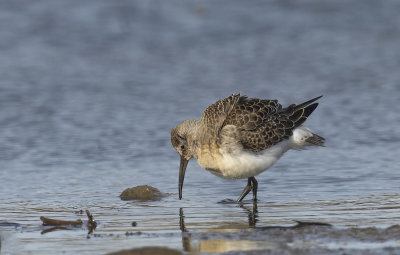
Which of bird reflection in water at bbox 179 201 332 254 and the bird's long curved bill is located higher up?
the bird's long curved bill

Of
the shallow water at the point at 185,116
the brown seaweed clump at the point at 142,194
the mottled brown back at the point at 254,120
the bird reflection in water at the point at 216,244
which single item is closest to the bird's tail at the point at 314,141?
the mottled brown back at the point at 254,120

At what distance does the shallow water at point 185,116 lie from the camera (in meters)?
7.50

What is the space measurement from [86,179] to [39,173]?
2.40 ft

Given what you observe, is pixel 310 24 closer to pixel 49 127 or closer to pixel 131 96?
pixel 131 96

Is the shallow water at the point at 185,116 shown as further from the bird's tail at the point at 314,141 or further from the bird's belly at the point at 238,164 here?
the bird's tail at the point at 314,141

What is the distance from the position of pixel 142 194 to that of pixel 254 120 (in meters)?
1.63

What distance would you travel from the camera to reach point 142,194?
908 cm

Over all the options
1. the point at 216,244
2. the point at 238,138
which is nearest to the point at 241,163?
the point at 238,138

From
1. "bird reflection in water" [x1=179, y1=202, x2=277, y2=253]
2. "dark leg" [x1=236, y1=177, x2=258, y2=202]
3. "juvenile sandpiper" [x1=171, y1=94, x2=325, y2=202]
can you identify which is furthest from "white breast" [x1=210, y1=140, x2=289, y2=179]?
"bird reflection in water" [x1=179, y1=202, x2=277, y2=253]

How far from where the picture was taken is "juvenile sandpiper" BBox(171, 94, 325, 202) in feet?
29.1

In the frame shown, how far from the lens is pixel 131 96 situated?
46.6 feet

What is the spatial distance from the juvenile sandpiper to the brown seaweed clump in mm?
370

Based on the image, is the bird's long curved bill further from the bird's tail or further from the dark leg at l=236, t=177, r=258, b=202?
the bird's tail

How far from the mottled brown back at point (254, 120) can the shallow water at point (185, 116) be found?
735 millimetres
